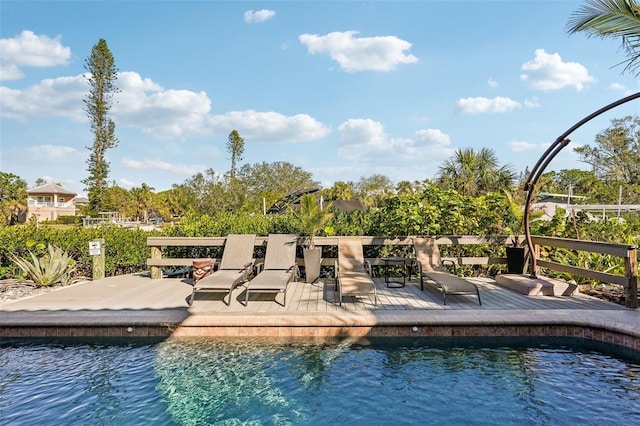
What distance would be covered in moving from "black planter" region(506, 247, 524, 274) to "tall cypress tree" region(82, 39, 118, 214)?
114 feet

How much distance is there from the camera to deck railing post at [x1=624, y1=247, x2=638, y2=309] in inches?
198

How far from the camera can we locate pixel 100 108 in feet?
106

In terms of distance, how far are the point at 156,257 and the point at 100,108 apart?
3103cm

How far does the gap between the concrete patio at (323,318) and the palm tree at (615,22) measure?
314cm

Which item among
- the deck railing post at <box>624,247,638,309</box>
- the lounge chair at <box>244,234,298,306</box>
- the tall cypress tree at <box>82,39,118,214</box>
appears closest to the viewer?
the deck railing post at <box>624,247,638,309</box>

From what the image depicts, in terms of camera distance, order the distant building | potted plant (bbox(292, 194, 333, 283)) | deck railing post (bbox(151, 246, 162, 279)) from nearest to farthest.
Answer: potted plant (bbox(292, 194, 333, 283)) → deck railing post (bbox(151, 246, 162, 279)) → the distant building

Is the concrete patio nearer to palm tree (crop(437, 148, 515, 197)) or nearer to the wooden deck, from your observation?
the wooden deck

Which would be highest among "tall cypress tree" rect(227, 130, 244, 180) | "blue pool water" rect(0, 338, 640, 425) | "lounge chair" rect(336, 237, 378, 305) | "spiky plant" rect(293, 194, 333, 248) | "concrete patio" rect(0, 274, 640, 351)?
"tall cypress tree" rect(227, 130, 244, 180)

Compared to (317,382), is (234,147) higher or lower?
higher

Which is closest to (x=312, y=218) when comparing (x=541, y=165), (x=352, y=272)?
(x=352, y=272)

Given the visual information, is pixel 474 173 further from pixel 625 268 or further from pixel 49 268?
pixel 49 268

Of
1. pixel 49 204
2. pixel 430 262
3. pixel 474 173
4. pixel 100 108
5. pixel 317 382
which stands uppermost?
pixel 100 108

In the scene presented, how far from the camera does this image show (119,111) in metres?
33.0

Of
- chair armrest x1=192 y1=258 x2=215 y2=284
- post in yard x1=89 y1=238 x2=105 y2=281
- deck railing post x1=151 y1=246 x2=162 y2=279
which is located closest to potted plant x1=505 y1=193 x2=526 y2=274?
chair armrest x1=192 y1=258 x2=215 y2=284
